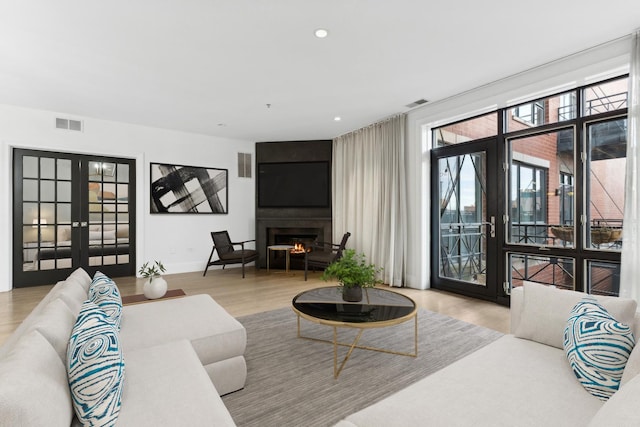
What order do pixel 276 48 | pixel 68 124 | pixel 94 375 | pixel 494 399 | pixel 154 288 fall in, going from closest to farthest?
pixel 94 375 < pixel 494 399 < pixel 276 48 < pixel 154 288 < pixel 68 124

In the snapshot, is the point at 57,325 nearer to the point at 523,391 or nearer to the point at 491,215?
the point at 523,391

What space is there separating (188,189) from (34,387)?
5322 millimetres

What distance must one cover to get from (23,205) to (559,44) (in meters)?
7.06

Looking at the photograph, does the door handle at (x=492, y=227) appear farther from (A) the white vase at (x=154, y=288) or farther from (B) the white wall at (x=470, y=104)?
(A) the white vase at (x=154, y=288)

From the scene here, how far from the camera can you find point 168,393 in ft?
4.06

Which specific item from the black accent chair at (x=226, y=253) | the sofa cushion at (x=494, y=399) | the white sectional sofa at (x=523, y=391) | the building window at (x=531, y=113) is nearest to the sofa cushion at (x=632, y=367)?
the white sectional sofa at (x=523, y=391)

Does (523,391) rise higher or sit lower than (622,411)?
lower

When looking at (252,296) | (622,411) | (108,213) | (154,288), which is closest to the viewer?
(622,411)

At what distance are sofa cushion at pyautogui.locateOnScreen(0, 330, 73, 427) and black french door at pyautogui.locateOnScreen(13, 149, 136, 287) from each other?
4774 mm

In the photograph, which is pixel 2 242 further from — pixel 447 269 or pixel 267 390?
pixel 447 269

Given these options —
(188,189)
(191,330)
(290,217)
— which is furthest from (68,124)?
(191,330)

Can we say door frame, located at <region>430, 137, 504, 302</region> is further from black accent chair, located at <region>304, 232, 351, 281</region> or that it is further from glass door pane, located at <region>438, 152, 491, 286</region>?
black accent chair, located at <region>304, 232, 351, 281</region>

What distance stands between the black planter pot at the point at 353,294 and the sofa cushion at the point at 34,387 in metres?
1.91

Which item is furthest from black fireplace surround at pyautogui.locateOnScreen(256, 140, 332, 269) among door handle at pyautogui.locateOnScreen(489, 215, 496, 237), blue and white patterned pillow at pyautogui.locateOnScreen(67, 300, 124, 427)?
blue and white patterned pillow at pyautogui.locateOnScreen(67, 300, 124, 427)
